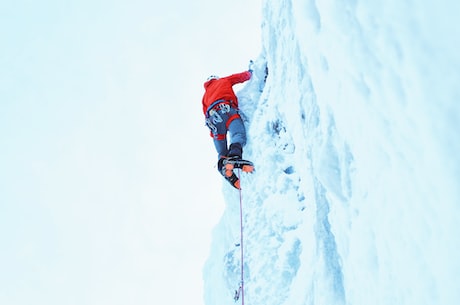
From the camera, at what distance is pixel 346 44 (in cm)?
182

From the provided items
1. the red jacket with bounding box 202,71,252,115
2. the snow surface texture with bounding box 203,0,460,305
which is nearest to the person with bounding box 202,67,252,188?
the red jacket with bounding box 202,71,252,115

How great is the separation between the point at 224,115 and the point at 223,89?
430 millimetres

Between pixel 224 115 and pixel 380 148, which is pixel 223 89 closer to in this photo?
pixel 224 115

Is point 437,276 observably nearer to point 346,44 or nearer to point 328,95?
point 346,44

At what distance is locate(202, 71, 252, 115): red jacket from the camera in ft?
19.2

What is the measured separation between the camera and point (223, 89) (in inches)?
233

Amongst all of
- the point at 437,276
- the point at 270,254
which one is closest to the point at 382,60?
the point at 437,276

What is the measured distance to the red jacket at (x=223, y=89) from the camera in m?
5.86

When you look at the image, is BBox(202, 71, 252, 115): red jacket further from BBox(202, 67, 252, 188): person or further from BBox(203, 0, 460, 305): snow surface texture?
BBox(203, 0, 460, 305): snow surface texture

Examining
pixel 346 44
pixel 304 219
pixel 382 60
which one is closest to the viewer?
pixel 382 60

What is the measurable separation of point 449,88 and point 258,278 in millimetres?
3484

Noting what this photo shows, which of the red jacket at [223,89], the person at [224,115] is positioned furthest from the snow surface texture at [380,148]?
the red jacket at [223,89]

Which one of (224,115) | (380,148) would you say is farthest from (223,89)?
(380,148)

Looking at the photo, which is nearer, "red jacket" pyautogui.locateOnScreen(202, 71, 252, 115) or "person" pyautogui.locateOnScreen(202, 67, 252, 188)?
"person" pyautogui.locateOnScreen(202, 67, 252, 188)
